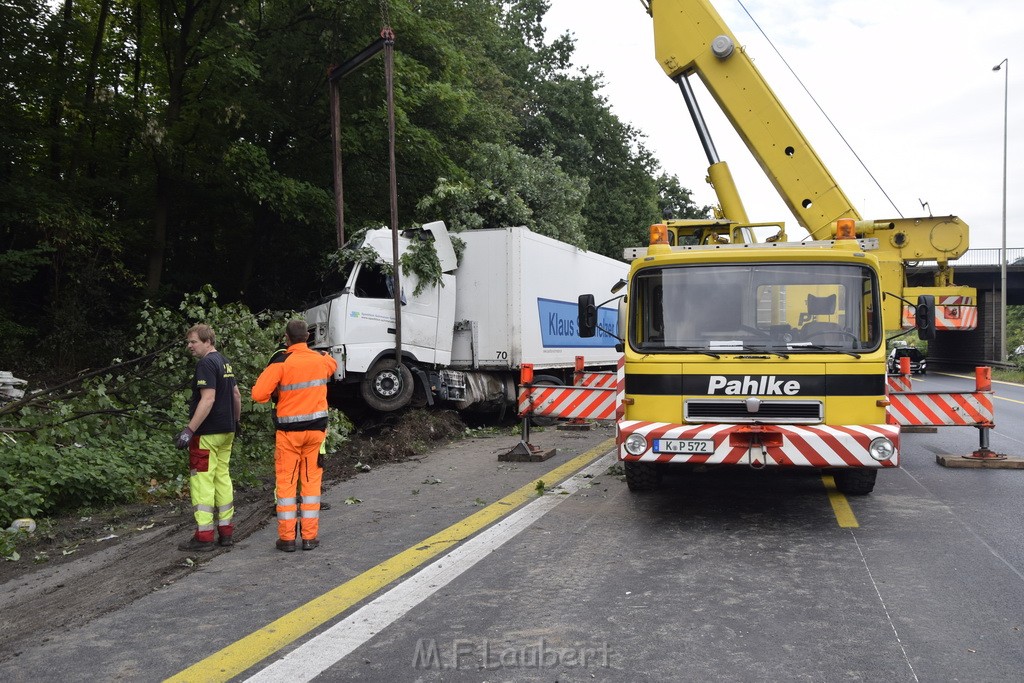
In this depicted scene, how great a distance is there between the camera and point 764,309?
691 centimetres

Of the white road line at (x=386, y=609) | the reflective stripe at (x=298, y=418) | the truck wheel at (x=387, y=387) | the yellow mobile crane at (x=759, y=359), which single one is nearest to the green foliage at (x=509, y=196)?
the truck wheel at (x=387, y=387)

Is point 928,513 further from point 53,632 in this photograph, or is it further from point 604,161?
point 604,161

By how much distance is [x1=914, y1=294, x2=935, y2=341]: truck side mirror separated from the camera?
7.32 metres

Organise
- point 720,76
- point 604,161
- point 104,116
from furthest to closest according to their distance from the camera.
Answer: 1. point 604,161
2. point 104,116
3. point 720,76

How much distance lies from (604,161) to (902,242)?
30118mm

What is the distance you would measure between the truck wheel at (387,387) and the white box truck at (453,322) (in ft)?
0.05

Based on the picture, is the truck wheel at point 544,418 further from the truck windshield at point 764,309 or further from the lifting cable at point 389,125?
the truck windshield at point 764,309

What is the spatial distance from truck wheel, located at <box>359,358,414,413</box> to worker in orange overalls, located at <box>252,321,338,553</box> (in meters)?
6.01

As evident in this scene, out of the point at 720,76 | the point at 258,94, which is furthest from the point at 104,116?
the point at 720,76

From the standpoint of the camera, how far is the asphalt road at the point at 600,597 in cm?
395

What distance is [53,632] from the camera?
4473 mm

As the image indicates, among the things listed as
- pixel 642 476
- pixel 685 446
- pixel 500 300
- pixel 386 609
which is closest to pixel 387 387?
pixel 500 300

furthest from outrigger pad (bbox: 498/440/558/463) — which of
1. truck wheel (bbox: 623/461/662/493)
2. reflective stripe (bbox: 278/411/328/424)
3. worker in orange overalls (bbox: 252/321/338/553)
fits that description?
reflective stripe (bbox: 278/411/328/424)

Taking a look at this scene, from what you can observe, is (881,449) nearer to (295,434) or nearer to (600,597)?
(600,597)
